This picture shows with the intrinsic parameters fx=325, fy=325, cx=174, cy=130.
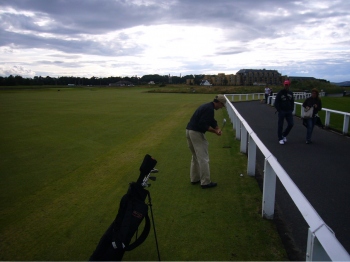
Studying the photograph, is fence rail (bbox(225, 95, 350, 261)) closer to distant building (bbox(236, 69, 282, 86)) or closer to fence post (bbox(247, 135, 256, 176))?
fence post (bbox(247, 135, 256, 176))

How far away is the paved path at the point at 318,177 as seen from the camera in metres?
4.48

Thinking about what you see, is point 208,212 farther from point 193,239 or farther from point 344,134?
point 344,134

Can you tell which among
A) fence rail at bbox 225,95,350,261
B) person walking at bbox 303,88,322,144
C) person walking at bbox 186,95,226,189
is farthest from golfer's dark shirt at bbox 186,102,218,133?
person walking at bbox 303,88,322,144

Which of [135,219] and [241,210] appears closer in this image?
[135,219]

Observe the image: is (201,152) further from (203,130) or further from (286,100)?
(286,100)

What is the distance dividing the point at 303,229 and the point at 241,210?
3.35ft

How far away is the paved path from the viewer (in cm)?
448

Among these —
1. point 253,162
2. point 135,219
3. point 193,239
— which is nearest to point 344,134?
point 253,162

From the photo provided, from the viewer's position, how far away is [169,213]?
5.11 m

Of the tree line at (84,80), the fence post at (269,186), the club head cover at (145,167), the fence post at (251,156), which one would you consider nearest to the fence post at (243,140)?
the fence post at (251,156)

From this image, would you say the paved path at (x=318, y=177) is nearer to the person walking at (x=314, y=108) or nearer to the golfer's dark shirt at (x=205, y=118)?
the person walking at (x=314, y=108)

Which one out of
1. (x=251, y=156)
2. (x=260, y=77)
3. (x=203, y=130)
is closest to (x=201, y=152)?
(x=203, y=130)

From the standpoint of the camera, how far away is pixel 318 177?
656cm

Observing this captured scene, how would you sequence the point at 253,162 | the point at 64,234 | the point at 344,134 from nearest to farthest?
1. the point at 64,234
2. the point at 253,162
3. the point at 344,134
